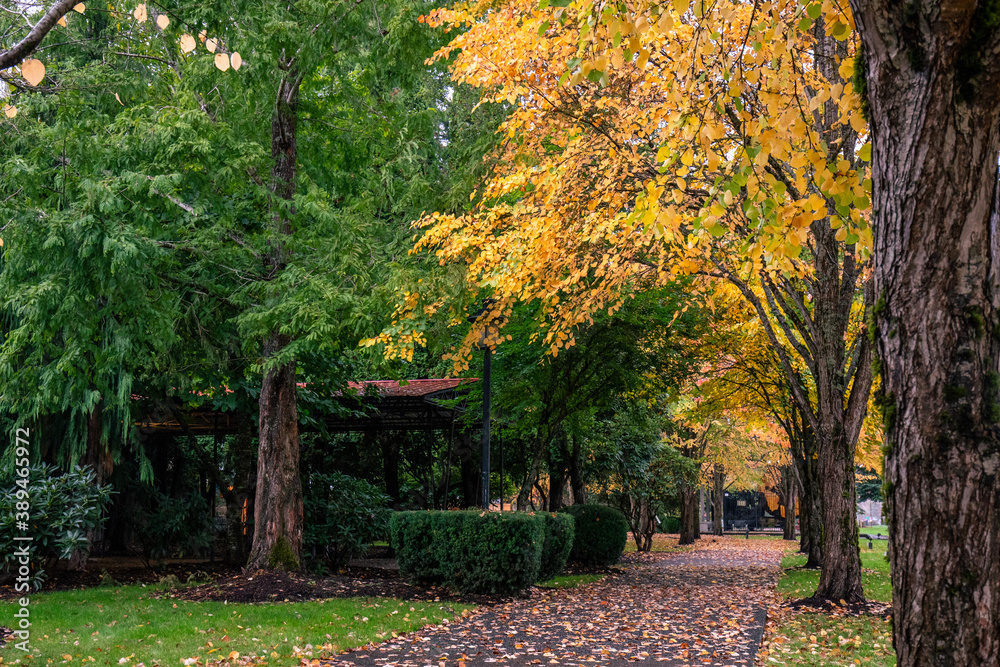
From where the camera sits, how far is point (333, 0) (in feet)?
34.2

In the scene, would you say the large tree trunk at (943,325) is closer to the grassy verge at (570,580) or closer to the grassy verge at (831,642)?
the grassy verge at (831,642)

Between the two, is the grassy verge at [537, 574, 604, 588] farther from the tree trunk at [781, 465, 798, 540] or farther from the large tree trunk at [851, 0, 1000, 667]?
the tree trunk at [781, 465, 798, 540]

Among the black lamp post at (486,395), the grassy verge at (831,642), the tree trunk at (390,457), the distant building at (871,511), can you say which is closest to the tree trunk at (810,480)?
the grassy verge at (831,642)

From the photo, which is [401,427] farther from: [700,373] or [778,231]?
[778,231]

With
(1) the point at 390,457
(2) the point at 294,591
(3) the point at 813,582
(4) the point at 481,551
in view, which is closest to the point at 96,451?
(2) the point at 294,591

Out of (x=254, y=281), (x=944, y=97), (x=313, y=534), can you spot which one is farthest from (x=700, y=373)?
(x=944, y=97)

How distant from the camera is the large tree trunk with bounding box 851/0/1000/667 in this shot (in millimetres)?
2795

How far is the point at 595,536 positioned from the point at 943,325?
15.2 meters

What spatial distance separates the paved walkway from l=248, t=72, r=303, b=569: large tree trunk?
141 inches

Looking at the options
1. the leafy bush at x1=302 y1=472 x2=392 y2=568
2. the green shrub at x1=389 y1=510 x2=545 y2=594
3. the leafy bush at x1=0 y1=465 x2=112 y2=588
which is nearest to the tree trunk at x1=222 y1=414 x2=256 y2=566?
the leafy bush at x1=302 y1=472 x2=392 y2=568

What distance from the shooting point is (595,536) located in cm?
1738

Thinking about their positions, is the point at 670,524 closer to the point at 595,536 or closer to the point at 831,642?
the point at 595,536

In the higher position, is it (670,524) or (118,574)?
(118,574)

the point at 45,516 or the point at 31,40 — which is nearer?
the point at 31,40
